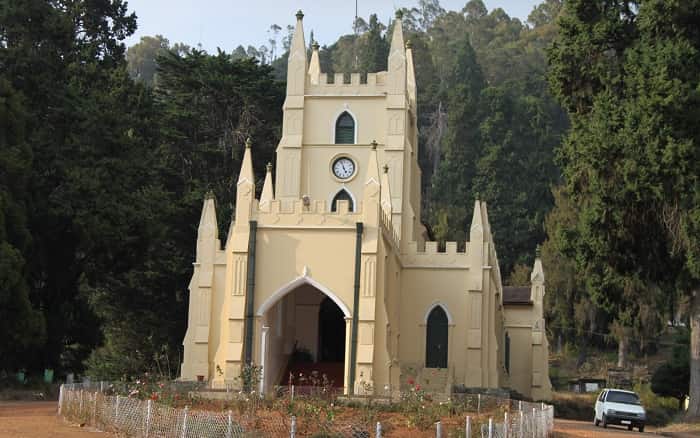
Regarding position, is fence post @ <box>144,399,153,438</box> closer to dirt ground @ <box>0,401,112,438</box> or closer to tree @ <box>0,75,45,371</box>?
dirt ground @ <box>0,401,112,438</box>

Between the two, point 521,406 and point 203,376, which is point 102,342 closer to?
point 203,376

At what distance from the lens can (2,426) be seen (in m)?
21.2

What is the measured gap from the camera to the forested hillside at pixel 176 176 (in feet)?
105

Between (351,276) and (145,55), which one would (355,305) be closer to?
(351,276)

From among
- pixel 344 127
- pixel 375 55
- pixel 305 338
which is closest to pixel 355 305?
pixel 305 338

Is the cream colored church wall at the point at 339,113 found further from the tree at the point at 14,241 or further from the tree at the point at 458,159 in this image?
the tree at the point at 458,159

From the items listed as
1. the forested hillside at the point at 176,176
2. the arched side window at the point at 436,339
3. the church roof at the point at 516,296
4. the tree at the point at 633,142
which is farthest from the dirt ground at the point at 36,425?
the church roof at the point at 516,296

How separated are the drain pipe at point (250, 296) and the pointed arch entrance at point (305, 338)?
167 cm

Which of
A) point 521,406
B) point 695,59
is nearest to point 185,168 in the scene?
point 695,59

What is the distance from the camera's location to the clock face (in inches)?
1616

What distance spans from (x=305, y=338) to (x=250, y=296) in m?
7.24

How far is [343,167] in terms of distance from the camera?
4116 cm

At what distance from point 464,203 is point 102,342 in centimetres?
4448

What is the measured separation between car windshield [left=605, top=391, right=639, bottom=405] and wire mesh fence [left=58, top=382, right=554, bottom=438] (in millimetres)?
9319
